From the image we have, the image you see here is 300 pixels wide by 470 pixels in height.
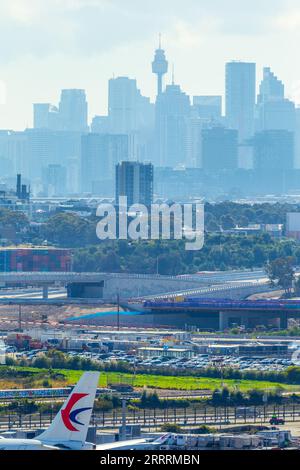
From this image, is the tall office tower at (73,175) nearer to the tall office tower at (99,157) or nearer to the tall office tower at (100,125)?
the tall office tower at (99,157)

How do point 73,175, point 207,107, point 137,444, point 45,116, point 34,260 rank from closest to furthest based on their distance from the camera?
point 137,444 < point 34,260 < point 73,175 < point 207,107 < point 45,116

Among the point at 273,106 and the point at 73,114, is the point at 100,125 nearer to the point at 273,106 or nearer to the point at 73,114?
the point at 73,114

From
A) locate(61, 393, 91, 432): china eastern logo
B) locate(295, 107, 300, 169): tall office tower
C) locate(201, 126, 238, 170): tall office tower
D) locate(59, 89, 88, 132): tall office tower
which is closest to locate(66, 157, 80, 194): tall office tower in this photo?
locate(59, 89, 88, 132): tall office tower

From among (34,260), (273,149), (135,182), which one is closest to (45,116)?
(273,149)

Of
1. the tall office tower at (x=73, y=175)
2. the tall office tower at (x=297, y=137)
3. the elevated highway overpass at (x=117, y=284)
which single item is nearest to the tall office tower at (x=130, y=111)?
the tall office tower at (x=73, y=175)

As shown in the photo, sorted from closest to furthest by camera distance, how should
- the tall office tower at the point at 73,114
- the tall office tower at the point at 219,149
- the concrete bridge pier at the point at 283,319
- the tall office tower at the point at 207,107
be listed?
the concrete bridge pier at the point at 283,319
the tall office tower at the point at 219,149
the tall office tower at the point at 207,107
the tall office tower at the point at 73,114
